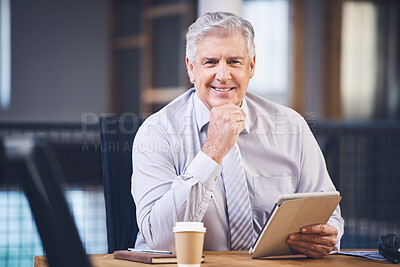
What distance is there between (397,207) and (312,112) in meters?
2.81

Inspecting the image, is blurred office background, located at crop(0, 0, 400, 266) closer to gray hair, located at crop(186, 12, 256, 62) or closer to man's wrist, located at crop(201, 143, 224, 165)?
gray hair, located at crop(186, 12, 256, 62)

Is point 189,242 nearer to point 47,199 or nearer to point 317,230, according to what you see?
point 317,230

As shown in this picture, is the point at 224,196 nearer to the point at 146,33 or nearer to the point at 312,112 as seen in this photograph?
the point at 312,112

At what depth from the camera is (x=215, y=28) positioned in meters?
1.72

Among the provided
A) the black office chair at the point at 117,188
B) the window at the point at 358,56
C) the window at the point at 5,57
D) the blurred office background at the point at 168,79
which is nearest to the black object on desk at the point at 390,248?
the black office chair at the point at 117,188

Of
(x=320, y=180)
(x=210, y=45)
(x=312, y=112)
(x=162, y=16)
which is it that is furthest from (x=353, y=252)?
(x=162, y=16)

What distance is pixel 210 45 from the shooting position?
5.67 feet

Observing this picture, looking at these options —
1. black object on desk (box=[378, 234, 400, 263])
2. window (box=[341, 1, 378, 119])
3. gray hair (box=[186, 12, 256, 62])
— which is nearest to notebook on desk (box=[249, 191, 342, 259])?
black object on desk (box=[378, 234, 400, 263])

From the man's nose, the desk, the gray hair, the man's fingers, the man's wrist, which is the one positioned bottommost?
the desk

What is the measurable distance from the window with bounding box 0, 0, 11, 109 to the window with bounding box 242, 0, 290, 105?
141 inches

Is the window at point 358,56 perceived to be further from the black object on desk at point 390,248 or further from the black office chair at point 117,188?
the black object on desk at point 390,248

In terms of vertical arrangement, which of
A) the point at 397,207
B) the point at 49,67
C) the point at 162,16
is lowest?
the point at 397,207

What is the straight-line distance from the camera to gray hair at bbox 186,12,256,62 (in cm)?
173

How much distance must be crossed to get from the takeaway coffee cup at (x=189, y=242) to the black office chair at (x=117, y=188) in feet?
1.86
